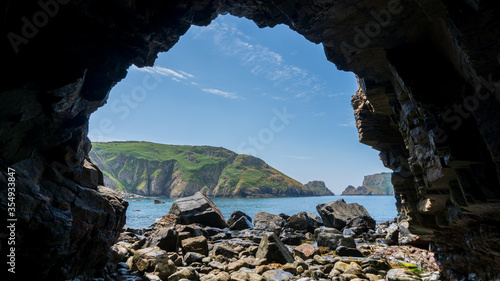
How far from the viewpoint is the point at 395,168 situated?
577 inches

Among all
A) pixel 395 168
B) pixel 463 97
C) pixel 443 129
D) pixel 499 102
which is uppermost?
pixel 463 97

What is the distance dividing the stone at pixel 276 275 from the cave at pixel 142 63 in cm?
781

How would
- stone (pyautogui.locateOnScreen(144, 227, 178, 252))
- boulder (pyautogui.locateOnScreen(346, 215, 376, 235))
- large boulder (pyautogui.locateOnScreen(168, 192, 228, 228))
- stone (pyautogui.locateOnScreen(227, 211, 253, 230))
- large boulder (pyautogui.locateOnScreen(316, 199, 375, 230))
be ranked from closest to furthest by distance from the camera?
1. stone (pyautogui.locateOnScreen(144, 227, 178, 252))
2. boulder (pyautogui.locateOnScreen(346, 215, 376, 235))
3. large boulder (pyautogui.locateOnScreen(168, 192, 228, 228))
4. large boulder (pyautogui.locateOnScreen(316, 199, 375, 230))
5. stone (pyautogui.locateOnScreen(227, 211, 253, 230))

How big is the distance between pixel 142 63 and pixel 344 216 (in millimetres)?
34725

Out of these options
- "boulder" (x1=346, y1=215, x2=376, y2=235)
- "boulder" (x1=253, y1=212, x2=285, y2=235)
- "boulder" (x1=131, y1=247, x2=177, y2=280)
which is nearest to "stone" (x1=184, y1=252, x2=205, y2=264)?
"boulder" (x1=131, y1=247, x2=177, y2=280)

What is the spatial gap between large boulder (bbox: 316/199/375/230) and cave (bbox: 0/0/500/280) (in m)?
21.5

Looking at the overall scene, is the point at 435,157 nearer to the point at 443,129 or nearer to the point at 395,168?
the point at 443,129

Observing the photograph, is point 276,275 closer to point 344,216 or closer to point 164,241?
point 164,241

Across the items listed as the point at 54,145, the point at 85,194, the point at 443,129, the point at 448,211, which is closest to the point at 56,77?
the point at 54,145

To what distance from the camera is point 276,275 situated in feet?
40.6

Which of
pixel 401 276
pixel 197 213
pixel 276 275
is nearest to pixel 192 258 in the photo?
pixel 276 275

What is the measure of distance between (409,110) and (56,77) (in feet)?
42.4

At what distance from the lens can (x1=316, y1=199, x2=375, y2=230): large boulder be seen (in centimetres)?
3221

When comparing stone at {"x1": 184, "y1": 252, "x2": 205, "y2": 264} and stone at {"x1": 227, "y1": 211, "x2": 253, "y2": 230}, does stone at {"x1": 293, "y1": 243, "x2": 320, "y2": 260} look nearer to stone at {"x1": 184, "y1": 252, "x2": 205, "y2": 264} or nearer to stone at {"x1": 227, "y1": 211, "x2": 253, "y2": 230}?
stone at {"x1": 184, "y1": 252, "x2": 205, "y2": 264}
